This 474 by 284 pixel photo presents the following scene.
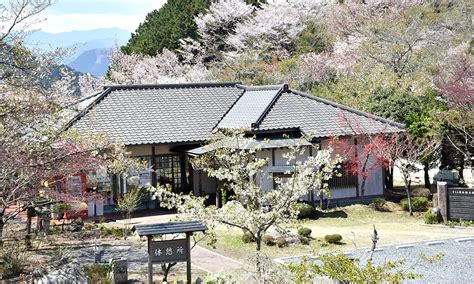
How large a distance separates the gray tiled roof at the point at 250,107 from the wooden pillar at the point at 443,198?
6.96m

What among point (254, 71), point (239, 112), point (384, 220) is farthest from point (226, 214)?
point (254, 71)

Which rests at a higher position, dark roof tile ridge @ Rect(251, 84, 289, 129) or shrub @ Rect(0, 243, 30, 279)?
dark roof tile ridge @ Rect(251, 84, 289, 129)

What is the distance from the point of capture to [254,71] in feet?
124

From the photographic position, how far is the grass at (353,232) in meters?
17.1

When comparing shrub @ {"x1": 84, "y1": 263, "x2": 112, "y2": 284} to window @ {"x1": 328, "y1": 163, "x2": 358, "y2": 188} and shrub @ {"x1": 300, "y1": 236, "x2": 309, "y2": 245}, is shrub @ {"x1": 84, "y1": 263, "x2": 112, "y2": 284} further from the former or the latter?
window @ {"x1": 328, "y1": 163, "x2": 358, "y2": 188}

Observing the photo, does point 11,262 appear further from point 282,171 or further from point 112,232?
point 282,171

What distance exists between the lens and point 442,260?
1445 cm

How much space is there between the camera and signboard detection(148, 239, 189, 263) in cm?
1255

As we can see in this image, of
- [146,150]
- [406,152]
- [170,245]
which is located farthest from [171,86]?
[170,245]

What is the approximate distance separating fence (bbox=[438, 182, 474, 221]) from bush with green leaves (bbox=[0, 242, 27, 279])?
41.1ft

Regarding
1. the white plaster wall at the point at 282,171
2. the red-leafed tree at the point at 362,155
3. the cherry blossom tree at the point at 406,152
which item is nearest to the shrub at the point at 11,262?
the white plaster wall at the point at 282,171

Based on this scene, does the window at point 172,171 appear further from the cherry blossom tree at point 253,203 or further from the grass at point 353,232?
the cherry blossom tree at point 253,203

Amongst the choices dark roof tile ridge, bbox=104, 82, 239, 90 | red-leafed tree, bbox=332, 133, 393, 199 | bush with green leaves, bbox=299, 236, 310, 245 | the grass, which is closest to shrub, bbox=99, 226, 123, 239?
the grass

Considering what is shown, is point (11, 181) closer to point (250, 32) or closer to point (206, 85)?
point (206, 85)
